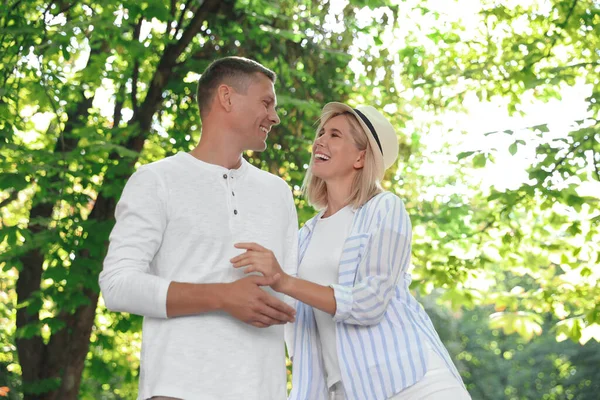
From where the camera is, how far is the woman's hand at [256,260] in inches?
103

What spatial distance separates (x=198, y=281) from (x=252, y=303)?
0.64 ft

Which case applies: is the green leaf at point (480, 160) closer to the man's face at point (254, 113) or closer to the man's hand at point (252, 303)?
the man's face at point (254, 113)

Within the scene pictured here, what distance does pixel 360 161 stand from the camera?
3.55 metres

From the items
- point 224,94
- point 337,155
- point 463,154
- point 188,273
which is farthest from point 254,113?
point 463,154

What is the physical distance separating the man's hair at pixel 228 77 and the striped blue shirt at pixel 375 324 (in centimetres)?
69

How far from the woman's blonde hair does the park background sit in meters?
3.27

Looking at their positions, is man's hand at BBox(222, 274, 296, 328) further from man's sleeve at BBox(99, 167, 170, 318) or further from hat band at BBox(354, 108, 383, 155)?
hat band at BBox(354, 108, 383, 155)

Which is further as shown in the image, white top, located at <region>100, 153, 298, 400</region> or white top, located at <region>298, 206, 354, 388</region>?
white top, located at <region>298, 206, 354, 388</region>

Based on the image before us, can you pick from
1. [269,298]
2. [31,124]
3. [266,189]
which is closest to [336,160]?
[266,189]

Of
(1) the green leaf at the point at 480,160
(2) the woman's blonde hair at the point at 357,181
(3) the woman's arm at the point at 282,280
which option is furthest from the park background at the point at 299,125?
(3) the woman's arm at the point at 282,280

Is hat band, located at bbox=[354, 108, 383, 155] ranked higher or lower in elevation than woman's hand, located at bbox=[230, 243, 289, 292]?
higher

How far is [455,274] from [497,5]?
290 centimetres

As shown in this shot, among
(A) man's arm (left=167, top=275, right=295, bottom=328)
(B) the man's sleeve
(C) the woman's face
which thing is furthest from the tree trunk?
(A) man's arm (left=167, top=275, right=295, bottom=328)

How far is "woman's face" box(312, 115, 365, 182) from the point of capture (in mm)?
3525
